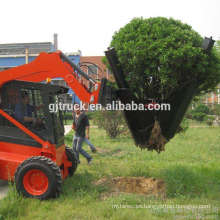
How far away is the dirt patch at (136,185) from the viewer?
218 inches

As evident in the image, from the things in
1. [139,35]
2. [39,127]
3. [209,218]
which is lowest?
[209,218]

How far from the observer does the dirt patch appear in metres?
5.55

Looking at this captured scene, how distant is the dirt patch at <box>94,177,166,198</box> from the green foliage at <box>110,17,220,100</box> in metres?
1.98

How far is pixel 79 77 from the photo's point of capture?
5.57 m

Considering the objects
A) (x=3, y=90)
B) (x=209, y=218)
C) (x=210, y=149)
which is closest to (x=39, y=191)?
(x=3, y=90)

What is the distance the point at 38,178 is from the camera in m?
5.05

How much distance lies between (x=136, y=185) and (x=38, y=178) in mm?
2194

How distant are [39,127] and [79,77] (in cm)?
133

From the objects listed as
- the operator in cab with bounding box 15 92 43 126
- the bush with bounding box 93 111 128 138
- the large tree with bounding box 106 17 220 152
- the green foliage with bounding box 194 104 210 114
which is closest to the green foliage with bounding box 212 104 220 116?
the green foliage with bounding box 194 104 210 114

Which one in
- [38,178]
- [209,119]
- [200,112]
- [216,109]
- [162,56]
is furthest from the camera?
[200,112]

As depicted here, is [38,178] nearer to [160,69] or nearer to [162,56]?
[160,69]

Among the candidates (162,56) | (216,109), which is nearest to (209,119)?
(216,109)

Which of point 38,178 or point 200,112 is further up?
point 200,112

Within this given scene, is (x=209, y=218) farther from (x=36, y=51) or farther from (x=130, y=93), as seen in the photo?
(x=36, y=51)
